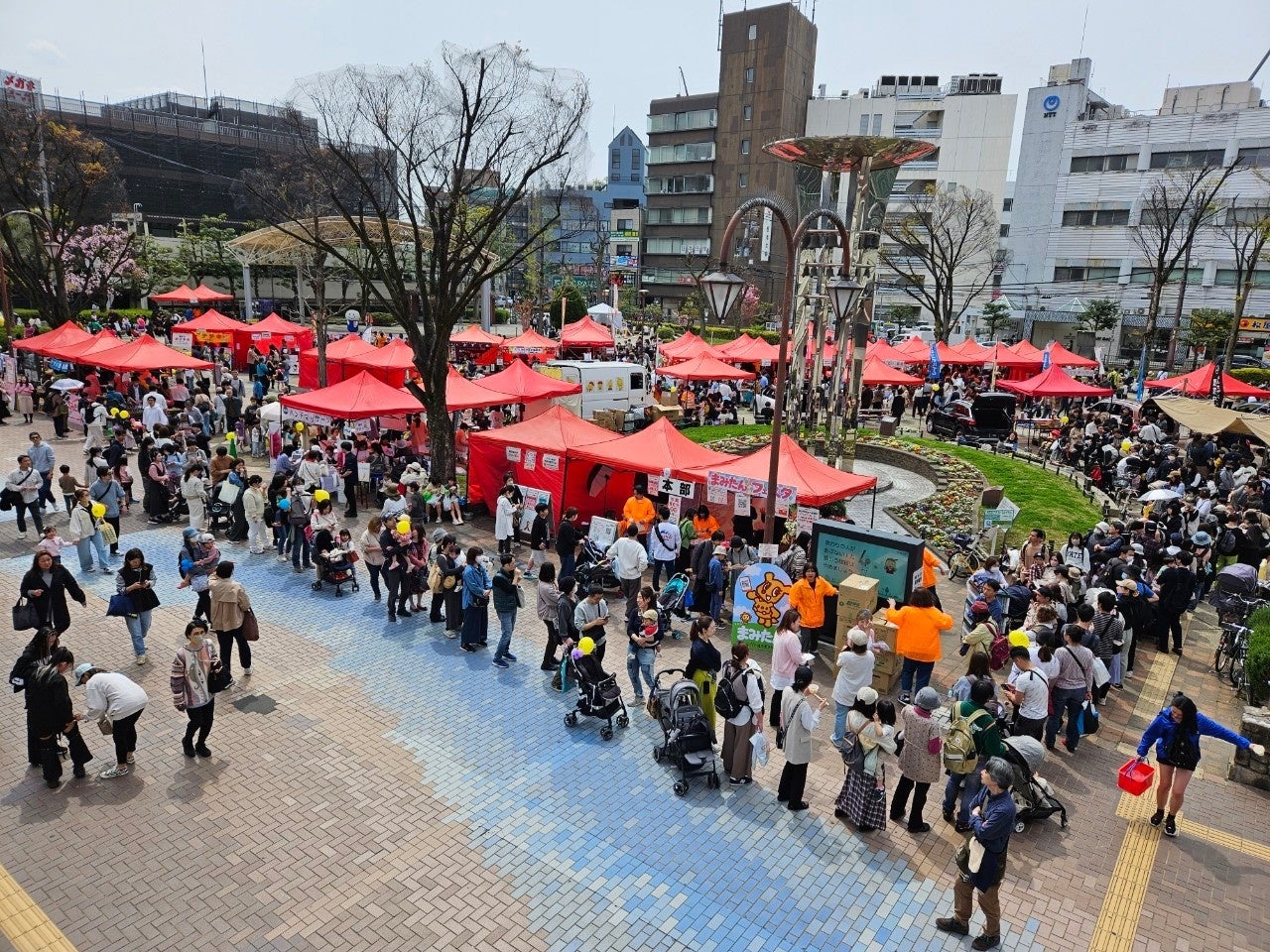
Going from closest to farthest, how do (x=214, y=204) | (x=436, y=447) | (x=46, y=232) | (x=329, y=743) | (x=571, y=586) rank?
(x=329, y=743)
(x=571, y=586)
(x=436, y=447)
(x=46, y=232)
(x=214, y=204)

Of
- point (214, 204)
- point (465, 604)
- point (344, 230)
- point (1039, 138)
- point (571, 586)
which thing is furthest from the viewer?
point (214, 204)

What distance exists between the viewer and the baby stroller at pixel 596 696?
28.0ft

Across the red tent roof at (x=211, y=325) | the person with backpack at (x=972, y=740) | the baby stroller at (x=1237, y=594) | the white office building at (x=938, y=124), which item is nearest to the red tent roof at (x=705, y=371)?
the baby stroller at (x=1237, y=594)

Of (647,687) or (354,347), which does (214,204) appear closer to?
(354,347)

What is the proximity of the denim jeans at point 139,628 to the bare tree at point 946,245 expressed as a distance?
3299cm

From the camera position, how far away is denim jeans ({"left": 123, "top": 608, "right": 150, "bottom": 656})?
9.41 m

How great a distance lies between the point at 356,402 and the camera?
1778 centimetres

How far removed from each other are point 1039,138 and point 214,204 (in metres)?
63.9

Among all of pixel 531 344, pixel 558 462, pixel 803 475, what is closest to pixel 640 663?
pixel 803 475

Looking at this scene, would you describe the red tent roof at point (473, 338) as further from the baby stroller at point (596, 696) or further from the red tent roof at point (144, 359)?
the baby stroller at point (596, 696)

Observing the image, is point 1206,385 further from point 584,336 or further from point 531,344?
point 531,344

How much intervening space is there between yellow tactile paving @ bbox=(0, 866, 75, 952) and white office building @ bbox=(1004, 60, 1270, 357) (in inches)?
2025

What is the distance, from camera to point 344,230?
Answer: 111ft

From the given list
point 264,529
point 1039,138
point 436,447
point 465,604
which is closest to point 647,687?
point 465,604
